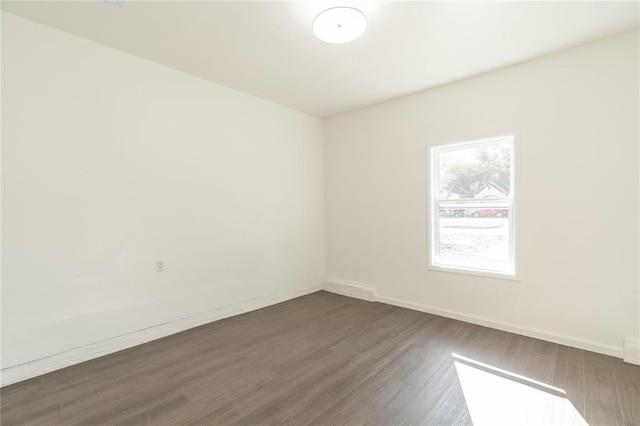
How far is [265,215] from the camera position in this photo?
4.16 meters

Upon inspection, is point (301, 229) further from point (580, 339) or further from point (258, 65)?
point (580, 339)

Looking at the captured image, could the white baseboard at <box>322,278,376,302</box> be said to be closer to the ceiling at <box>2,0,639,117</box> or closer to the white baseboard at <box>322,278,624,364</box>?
the white baseboard at <box>322,278,624,364</box>

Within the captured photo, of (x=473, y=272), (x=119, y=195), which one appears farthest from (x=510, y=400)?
(x=119, y=195)

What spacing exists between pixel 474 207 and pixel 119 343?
4045mm

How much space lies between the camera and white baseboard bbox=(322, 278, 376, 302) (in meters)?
4.34

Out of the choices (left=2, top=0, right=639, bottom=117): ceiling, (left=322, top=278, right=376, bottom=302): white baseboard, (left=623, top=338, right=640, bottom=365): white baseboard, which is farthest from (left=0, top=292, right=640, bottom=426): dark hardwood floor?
(left=2, top=0, right=639, bottom=117): ceiling

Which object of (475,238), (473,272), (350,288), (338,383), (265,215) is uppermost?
(265,215)

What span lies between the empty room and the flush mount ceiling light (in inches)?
0.6

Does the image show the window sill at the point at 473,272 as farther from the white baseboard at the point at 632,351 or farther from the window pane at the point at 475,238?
the white baseboard at the point at 632,351

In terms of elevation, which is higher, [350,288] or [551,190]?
[551,190]

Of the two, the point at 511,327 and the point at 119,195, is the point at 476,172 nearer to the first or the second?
the point at 511,327

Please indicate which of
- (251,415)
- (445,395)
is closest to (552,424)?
(445,395)

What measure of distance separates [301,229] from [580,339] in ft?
11.4

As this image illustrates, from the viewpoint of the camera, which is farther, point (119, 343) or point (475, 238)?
point (475, 238)
